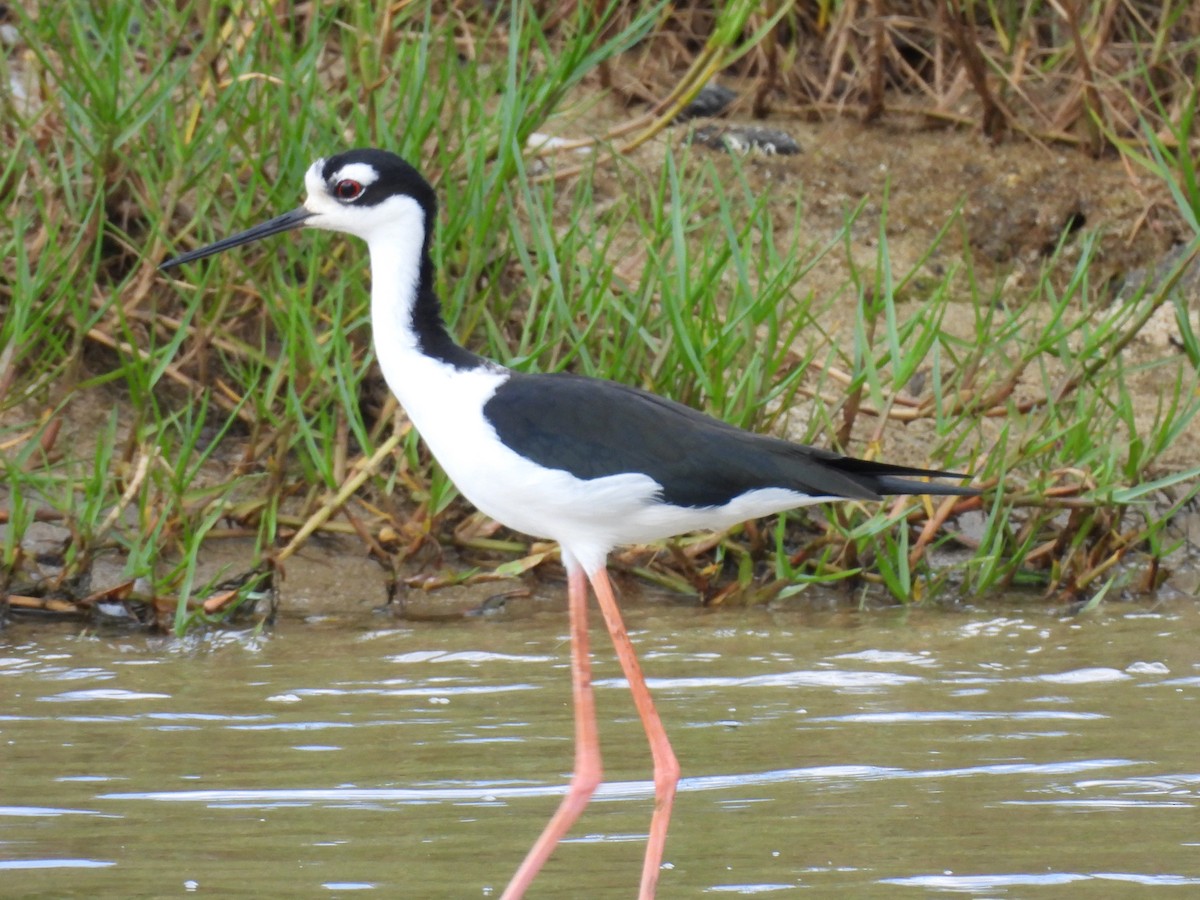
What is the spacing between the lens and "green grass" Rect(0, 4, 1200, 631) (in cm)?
421

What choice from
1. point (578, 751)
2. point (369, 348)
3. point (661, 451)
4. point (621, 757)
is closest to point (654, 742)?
point (578, 751)

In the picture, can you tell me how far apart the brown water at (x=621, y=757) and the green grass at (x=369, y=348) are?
0.21 metres

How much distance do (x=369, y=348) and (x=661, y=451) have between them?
157 centimetres

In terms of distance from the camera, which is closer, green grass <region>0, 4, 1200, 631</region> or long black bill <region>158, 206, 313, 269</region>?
long black bill <region>158, 206, 313, 269</region>

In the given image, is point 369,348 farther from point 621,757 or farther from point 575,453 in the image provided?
point 575,453

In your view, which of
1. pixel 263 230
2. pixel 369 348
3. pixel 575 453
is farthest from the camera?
pixel 369 348

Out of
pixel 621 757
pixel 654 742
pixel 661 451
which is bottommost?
pixel 621 757

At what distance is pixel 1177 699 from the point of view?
3.54 m

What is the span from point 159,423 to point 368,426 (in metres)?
0.59

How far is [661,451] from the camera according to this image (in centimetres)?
303

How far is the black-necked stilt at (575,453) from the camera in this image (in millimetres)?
2971

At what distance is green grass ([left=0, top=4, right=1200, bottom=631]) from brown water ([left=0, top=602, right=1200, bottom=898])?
0.68ft

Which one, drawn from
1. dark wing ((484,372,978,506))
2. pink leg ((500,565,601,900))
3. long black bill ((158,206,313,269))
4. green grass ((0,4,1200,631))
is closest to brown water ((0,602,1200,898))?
pink leg ((500,565,601,900))

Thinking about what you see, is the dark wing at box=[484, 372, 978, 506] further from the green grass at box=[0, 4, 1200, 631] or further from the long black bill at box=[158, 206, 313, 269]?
the green grass at box=[0, 4, 1200, 631]
